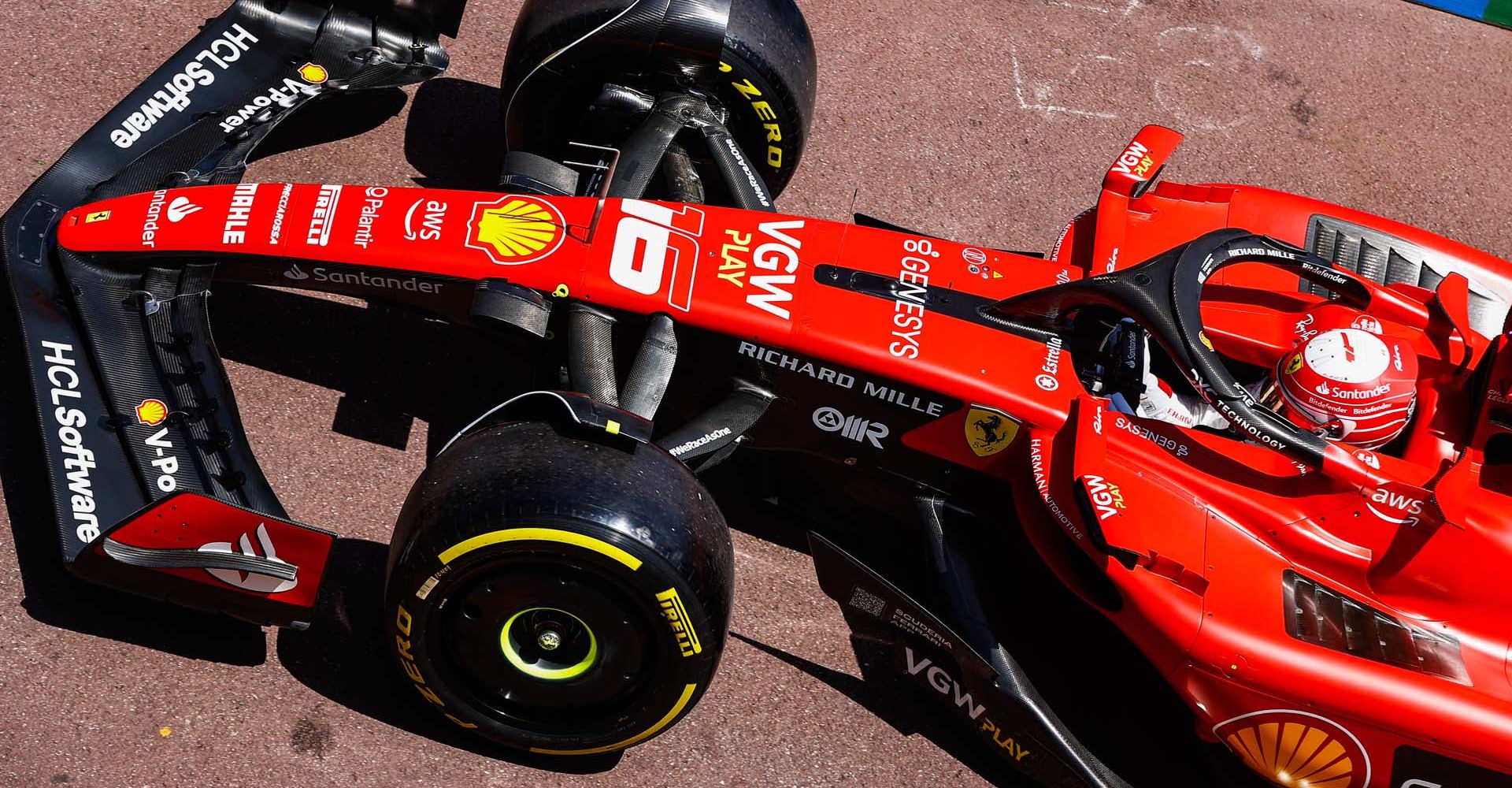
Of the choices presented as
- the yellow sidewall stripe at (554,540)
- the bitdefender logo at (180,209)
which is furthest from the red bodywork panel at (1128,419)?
the yellow sidewall stripe at (554,540)

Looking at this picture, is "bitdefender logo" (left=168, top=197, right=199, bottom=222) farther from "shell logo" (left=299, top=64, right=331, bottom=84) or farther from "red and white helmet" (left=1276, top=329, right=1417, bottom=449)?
"red and white helmet" (left=1276, top=329, right=1417, bottom=449)

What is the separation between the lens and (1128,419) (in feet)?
15.3

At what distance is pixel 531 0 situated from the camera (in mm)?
5742

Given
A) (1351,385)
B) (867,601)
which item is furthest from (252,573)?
(1351,385)

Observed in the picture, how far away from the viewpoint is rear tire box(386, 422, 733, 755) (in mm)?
3920

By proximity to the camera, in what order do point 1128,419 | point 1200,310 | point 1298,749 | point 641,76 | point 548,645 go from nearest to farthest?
point 548,645
point 1298,749
point 1128,419
point 1200,310
point 641,76

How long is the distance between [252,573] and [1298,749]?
3481 mm

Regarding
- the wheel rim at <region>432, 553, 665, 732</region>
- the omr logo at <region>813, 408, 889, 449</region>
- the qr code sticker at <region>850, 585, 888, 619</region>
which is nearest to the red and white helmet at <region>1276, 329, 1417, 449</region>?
the omr logo at <region>813, 408, 889, 449</region>

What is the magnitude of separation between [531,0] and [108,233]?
6.65ft

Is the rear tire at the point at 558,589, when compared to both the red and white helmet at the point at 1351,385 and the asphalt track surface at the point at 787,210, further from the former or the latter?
the red and white helmet at the point at 1351,385

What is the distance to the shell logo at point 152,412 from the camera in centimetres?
456

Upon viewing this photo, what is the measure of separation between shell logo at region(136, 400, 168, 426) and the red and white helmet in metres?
4.00

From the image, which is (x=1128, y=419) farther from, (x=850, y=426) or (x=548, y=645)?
(x=548, y=645)

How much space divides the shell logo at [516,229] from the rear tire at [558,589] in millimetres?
851
